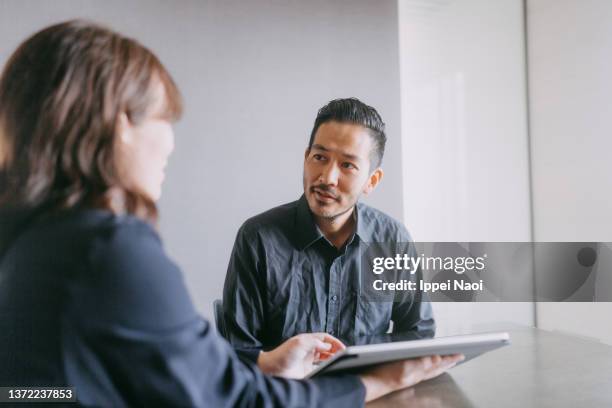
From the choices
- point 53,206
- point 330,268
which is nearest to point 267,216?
point 330,268

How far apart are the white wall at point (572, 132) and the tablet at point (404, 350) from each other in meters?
1.52

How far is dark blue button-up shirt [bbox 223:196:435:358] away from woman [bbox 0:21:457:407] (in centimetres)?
61

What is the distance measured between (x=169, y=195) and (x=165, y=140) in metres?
1.09

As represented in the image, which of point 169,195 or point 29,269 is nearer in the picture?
Answer: point 29,269

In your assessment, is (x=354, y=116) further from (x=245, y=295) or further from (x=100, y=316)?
(x=100, y=316)

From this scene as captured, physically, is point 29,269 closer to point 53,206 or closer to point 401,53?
point 53,206

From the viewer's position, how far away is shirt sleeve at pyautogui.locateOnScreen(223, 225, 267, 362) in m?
1.19

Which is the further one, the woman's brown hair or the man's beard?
the man's beard

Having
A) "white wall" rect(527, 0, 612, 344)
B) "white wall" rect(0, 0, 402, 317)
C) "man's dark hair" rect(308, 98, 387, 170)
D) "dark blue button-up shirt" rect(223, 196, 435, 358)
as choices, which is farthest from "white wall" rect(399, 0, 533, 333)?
"dark blue button-up shirt" rect(223, 196, 435, 358)

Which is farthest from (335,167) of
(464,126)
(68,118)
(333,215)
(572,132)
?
(572,132)

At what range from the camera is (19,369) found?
533 mm

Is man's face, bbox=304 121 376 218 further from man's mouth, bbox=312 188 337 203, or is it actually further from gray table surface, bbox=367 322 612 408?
gray table surface, bbox=367 322 612 408

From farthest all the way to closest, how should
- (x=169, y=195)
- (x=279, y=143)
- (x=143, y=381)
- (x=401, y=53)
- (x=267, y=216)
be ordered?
(x=401, y=53)
(x=279, y=143)
(x=169, y=195)
(x=267, y=216)
(x=143, y=381)

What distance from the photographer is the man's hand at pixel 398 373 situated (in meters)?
0.69
